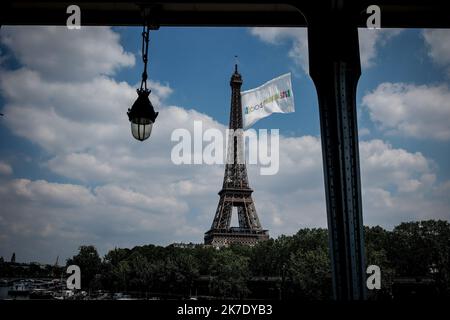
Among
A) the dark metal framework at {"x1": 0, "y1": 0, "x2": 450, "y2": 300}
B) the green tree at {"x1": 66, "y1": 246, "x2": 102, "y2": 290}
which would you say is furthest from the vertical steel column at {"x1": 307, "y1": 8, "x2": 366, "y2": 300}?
the green tree at {"x1": 66, "y1": 246, "x2": 102, "y2": 290}

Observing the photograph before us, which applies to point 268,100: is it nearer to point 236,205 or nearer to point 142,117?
point 142,117

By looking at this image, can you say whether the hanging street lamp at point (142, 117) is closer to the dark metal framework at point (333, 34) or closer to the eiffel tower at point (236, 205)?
the dark metal framework at point (333, 34)

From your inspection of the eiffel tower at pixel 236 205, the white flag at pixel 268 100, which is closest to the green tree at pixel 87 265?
the eiffel tower at pixel 236 205

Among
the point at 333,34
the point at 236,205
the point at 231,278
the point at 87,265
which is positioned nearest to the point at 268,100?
the point at 333,34

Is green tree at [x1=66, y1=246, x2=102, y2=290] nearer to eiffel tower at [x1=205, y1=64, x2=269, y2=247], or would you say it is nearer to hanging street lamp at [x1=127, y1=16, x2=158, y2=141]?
eiffel tower at [x1=205, y1=64, x2=269, y2=247]

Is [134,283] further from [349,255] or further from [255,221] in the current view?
[349,255]

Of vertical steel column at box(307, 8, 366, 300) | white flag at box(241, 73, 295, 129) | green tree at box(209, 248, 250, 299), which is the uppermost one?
white flag at box(241, 73, 295, 129)
